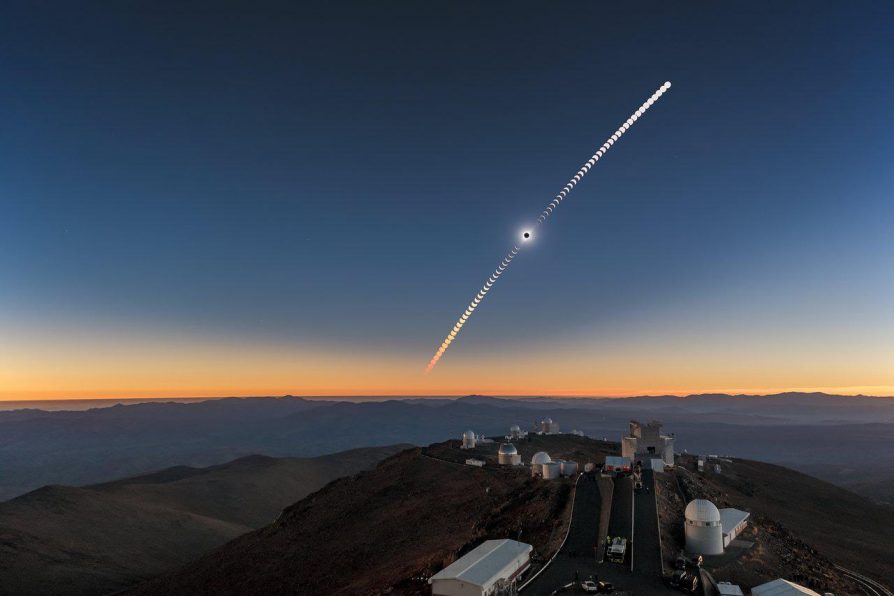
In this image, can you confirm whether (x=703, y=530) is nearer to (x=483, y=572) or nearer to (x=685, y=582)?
(x=685, y=582)

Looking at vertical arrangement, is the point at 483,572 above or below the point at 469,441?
below

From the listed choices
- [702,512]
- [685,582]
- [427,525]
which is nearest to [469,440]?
[427,525]

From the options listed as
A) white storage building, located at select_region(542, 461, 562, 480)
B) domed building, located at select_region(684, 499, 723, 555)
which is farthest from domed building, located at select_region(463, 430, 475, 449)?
domed building, located at select_region(684, 499, 723, 555)

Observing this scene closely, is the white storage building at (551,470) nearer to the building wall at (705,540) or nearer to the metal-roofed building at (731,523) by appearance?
the metal-roofed building at (731,523)

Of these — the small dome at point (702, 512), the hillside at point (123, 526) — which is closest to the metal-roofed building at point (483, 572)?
the small dome at point (702, 512)

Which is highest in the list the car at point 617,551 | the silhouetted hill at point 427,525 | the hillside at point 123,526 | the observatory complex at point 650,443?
the observatory complex at point 650,443

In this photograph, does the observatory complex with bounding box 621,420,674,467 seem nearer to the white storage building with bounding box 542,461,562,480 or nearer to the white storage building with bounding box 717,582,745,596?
the white storage building with bounding box 542,461,562,480
